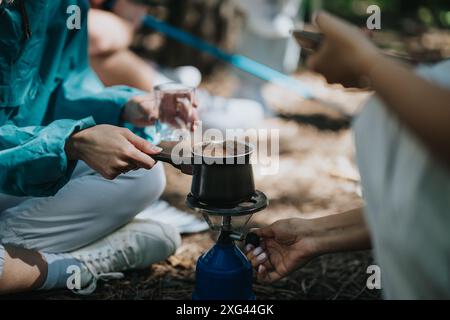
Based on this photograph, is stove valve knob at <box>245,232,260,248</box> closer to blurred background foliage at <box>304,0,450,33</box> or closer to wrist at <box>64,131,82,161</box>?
wrist at <box>64,131,82,161</box>

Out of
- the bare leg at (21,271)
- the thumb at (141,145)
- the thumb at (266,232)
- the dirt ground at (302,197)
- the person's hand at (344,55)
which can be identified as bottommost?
the dirt ground at (302,197)

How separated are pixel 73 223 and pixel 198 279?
0.54 metres

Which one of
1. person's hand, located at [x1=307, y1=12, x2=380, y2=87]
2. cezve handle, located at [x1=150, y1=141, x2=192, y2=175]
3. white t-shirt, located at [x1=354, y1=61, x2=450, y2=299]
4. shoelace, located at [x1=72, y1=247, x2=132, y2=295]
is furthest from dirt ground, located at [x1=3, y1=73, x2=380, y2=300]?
person's hand, located at [x1=307, y1=12, x2=380, y2=87]

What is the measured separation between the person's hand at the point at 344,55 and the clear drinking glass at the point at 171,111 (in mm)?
809

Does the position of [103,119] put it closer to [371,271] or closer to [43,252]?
[43,252]

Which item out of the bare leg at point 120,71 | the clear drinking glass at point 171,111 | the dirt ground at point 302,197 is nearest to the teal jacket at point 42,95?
the clear drinking glass at point 171,111

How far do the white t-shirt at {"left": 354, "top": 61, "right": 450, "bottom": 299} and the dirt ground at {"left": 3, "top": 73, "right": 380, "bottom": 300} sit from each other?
0.77 m

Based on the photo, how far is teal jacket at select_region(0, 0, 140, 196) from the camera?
153 cm

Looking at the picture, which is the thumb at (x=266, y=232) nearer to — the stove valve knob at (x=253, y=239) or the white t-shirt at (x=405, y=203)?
the stove valve knob at (x=253, y=239)

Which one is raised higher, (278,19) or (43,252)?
(278,19)

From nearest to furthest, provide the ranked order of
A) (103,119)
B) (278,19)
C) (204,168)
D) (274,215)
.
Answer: (204,168)
(103,119)
(274,215)
(278,19)

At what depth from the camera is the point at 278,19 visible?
12.5 feet

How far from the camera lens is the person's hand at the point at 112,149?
1471 mm

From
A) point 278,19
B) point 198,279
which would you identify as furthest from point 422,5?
point 198,279
